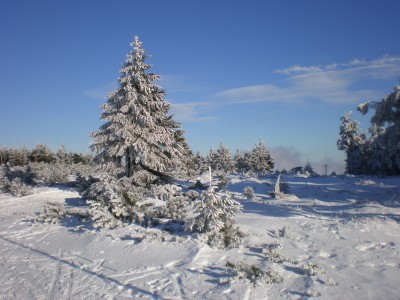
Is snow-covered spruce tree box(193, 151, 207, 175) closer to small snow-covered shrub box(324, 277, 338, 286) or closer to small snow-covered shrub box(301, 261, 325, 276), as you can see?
small snow-covered shrub box(301, 261, 325, 276)

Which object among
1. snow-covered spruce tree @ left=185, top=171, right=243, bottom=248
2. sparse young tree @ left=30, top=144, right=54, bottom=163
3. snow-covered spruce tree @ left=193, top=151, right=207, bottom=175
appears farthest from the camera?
sparse young tree @ left=30, top=144, right=54, bottom=163

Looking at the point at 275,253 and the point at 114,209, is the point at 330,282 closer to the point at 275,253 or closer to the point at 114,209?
the point at 275,253

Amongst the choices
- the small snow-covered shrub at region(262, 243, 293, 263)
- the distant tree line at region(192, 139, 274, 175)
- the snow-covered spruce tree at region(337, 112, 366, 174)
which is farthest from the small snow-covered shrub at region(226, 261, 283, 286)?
the distant tree line at region(192, 139, 274, 175)

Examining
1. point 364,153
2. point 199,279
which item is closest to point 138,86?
point 199,279

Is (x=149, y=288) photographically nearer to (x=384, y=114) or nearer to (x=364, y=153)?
(x=384, y=114)

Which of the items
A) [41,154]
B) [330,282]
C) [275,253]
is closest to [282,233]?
[275,253]

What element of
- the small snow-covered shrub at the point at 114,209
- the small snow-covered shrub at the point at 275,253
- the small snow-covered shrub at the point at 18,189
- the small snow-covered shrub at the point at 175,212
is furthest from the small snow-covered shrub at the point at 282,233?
the small snow-covered shrub at the point at 18,189

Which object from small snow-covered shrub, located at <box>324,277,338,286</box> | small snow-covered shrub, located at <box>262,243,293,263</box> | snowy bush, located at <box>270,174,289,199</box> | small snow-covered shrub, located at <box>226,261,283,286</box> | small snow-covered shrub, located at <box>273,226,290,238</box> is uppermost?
snowy bush, located at <box>270,174,289,199</box>

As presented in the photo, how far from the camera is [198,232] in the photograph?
11.9 metres

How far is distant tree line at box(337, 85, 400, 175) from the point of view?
1730cm

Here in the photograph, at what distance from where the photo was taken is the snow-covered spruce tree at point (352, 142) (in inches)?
1890

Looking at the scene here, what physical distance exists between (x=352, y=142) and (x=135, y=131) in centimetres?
3666

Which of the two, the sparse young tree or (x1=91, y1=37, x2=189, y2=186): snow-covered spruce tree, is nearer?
(x1=91, y1=37, x2=189, y2=186): snow-covered spruce tree

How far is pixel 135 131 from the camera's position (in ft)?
69.3
